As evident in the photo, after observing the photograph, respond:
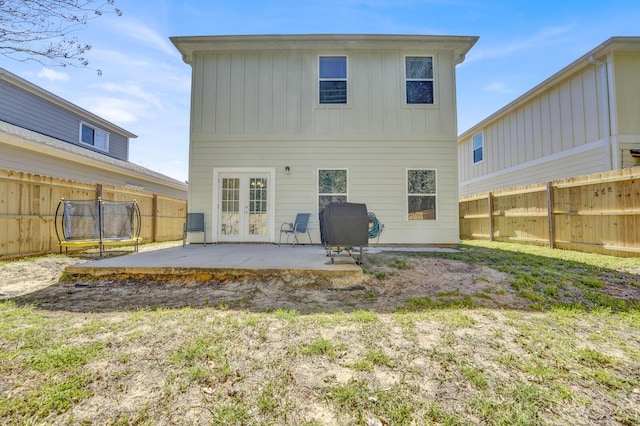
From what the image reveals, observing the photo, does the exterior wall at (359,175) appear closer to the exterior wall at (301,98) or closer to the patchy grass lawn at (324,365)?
the exterior wall at (301,98)

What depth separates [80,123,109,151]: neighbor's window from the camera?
11.4 m

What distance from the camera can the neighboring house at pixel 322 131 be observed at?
23.7 feet

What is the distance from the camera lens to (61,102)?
33.9 ft

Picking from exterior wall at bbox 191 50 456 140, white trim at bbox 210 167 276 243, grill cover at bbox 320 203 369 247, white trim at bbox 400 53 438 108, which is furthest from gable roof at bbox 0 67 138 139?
white trim at bbox 400 53 438 108

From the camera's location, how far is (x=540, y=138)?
30.8 ft

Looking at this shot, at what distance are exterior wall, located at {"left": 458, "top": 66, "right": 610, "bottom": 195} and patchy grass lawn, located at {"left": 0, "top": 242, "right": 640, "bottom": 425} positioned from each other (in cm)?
711

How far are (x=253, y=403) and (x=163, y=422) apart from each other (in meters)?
0.42

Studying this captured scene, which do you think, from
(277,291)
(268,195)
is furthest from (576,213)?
(268,195)

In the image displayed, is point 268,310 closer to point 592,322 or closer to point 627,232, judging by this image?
point 592,322

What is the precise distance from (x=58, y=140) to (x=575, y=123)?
1644 cm

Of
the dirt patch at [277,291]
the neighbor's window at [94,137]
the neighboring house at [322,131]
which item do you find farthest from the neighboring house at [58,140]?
the dirt patch at [277,291]

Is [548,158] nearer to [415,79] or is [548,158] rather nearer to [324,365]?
[415,79]

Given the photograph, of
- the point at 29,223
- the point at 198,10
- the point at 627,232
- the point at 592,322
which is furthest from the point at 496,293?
the point at 198,10

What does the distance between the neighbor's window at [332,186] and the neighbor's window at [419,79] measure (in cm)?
272
